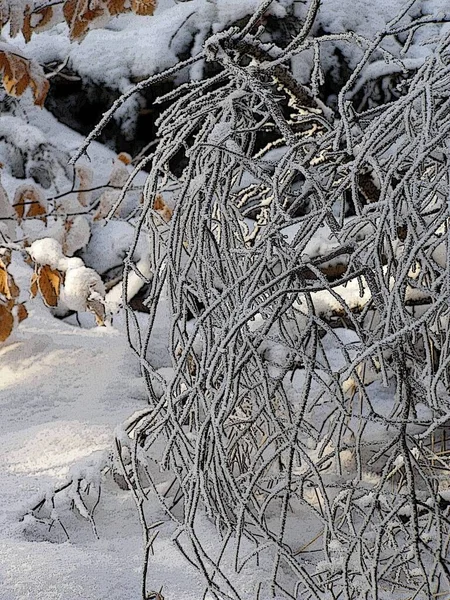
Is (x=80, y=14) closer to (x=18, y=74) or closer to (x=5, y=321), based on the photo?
(x=18, y=74)

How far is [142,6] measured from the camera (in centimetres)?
182

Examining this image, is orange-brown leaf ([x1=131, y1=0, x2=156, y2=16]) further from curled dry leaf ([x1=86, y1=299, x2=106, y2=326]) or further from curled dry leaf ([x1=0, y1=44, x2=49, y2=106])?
curled dry leaf ([x1=86, y1=299, x2=106, y2=326])

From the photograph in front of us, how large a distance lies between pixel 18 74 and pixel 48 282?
20.9 inches

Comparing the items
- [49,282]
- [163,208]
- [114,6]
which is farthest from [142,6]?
[49,282]

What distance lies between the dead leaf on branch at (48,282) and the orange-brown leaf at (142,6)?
673 millimetres

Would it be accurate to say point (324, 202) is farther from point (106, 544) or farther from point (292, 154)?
point (106, 544)

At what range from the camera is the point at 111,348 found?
236 centimetres

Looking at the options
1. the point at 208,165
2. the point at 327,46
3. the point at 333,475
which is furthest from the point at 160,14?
the point at 208,165

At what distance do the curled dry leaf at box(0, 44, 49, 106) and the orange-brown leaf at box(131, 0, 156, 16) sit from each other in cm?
31

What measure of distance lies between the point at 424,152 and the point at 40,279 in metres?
Answer: 1.39

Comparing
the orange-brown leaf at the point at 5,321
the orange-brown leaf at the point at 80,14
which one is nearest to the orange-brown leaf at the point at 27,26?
the orange-brown leaf at the point at 80,14

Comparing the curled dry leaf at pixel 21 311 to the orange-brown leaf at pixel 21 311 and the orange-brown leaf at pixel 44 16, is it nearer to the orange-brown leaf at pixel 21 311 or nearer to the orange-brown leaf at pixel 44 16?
the orange-brown leaf at pixel 21 311

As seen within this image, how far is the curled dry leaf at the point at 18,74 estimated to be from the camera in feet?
6.18

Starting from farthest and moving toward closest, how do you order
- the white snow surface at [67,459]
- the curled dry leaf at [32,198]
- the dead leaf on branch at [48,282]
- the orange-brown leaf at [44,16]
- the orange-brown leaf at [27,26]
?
1. the curled dry leaf at [32,198]
2. the dead leaf on branch at [48,282]
3. the orange-brown leaf at [44,16]
4. the orange-brown leaf at [27,26]
5. the white snow surface at [67,459]
